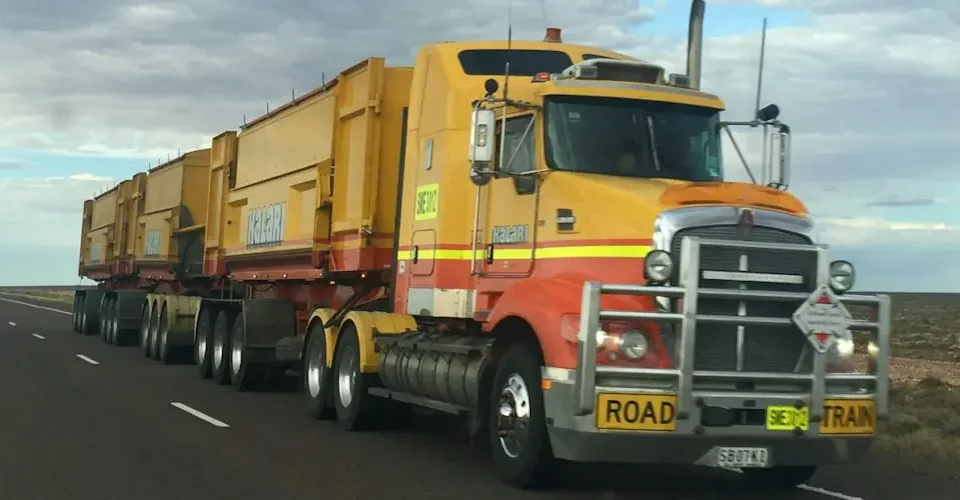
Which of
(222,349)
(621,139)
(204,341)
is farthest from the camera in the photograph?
(204,341)

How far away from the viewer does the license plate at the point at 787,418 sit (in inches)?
334

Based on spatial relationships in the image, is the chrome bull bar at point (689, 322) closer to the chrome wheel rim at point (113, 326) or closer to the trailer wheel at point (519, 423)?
the trailer wheel at point (519, 423)

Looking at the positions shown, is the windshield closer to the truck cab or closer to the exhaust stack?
the truck cab

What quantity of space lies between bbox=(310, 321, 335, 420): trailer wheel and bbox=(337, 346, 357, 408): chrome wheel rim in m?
0.25

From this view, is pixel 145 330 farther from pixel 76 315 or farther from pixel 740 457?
pixel 740 457

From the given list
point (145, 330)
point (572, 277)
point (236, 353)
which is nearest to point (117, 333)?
point (145, 330)

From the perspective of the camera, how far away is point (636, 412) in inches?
323

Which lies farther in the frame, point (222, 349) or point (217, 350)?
point (217, 350)

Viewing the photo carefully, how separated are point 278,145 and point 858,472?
9485mm

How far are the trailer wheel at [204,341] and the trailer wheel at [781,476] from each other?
36.7 ft

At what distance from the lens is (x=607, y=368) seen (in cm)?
816

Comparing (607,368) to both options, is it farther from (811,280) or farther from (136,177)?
(136,177)

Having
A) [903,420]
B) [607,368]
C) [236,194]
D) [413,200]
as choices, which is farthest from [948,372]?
[607,368]

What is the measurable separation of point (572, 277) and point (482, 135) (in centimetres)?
131
